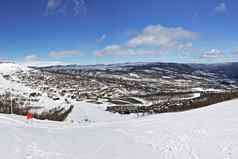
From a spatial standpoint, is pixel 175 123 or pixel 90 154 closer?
pixel 90 154

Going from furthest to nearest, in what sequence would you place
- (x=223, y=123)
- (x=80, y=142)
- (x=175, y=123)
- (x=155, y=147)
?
(x=175, y=123), (x=223, y=123), (x=80, y=142), (x=155, y=147)

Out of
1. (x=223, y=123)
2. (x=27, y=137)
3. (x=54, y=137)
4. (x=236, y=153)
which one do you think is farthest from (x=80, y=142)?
(x=223, y=123)

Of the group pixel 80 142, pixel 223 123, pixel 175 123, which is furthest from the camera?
pixel 175 123

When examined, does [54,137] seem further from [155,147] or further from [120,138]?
[155,147]

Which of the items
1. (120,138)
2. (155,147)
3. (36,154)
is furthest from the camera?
(120,138)

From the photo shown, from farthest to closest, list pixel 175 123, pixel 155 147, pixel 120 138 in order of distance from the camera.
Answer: pixel 175 123 < pixel 120 138 < pixel 155 147

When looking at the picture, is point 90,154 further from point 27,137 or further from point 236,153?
point 236,153

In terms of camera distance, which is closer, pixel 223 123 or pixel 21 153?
pixel 21 153

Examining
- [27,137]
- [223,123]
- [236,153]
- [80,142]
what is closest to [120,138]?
[80,142]
